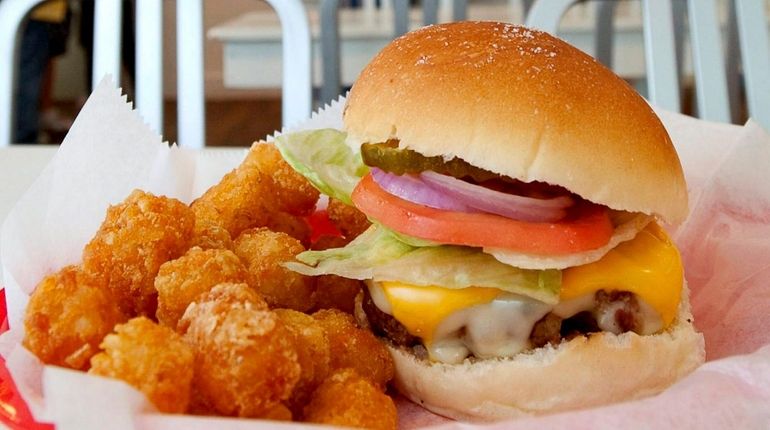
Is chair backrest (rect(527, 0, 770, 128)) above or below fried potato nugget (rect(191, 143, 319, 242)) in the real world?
above

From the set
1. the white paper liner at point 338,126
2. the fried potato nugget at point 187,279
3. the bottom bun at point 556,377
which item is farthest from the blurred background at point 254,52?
the bottom bun at point 556,377

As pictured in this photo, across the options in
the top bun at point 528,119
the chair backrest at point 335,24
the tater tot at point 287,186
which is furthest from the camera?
the chair backrest at point 335,24

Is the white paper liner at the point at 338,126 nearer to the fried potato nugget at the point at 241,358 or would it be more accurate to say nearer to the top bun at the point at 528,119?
the fried potato nugget at the point at 241,358

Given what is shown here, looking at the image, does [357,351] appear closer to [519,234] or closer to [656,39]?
[519,234]

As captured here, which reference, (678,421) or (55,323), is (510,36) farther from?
(55,323)

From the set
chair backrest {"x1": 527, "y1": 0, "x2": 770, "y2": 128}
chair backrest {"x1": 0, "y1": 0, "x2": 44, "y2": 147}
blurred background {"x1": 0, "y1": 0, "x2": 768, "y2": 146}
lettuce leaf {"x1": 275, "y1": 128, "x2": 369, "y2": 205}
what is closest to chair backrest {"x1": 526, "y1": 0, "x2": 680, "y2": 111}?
chair backrest {"x1": 527, "y1": 0, "x2": 770, "y2": 128}

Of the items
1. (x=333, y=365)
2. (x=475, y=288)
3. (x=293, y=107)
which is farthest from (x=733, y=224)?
(x=293, y=107)

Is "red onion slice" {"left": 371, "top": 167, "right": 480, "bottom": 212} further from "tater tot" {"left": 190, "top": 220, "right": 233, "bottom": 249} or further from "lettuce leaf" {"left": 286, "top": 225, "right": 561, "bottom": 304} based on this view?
"tater tot" {"left": 190, "top": 220, "right": 233, "bottom": 249}
